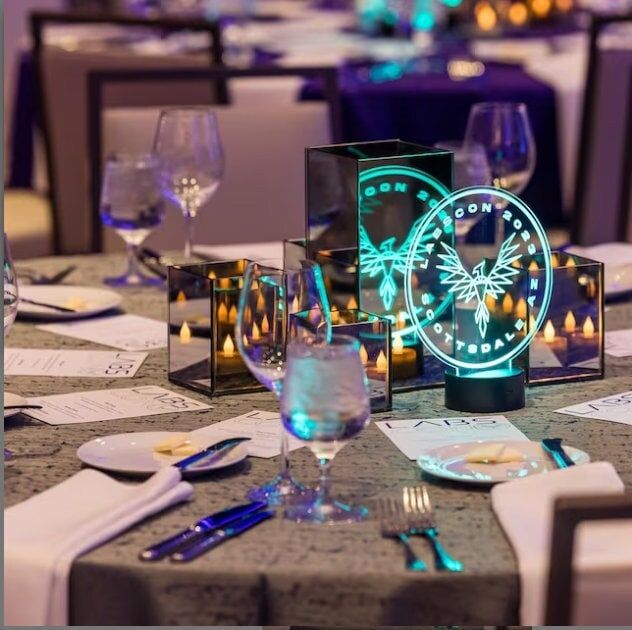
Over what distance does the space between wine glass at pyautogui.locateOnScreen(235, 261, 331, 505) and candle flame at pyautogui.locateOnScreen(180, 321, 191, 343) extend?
31 cm

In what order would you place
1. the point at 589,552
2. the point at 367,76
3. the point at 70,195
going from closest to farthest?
the point at 589,552
the point at 70,195
the point at 367,76

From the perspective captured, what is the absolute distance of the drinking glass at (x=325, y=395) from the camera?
4.19ft

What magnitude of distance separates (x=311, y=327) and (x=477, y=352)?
10.0 inches

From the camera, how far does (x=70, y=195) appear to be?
4047 millimetres

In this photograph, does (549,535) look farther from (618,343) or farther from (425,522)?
(618,343)

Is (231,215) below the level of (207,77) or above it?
below

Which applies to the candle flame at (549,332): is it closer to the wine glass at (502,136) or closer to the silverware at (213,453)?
the silverware at (213,453)

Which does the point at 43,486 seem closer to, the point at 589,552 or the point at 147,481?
the point at 147,481

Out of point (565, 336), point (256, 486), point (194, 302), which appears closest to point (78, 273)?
point (194, 302)

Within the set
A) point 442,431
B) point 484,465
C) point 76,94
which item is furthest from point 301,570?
point 76,94

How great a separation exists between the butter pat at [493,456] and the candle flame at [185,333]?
1.73ft

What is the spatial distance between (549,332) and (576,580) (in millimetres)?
760

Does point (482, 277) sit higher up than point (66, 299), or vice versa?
point (482, 277)

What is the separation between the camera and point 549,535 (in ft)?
3.88
